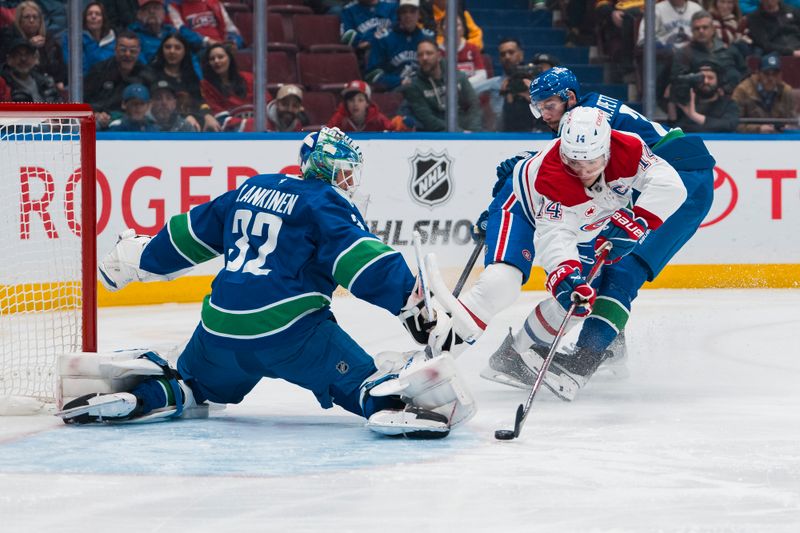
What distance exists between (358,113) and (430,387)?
12.9ft

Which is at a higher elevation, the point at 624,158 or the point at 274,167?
the point at 624,158

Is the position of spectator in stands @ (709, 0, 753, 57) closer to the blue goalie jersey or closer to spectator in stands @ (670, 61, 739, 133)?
spectator in stands @ (670, 61, 739, 133)

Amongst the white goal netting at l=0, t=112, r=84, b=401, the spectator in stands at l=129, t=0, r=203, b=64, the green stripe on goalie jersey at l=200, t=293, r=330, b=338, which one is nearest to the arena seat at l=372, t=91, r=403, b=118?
the spectator in stands at l=129, t=0, r=203, b=64

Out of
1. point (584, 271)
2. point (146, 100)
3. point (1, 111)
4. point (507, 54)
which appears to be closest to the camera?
point (1, 111)

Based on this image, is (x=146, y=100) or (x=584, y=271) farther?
(x=146, y=100)

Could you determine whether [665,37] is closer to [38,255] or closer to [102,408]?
[38,255]

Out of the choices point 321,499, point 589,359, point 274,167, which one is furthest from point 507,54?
point 321,499

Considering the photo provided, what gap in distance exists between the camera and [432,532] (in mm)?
2641

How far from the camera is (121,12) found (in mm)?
6746

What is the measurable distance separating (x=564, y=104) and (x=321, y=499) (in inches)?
81.3

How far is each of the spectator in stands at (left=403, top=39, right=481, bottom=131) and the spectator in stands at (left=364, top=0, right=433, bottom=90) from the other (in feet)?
0.14

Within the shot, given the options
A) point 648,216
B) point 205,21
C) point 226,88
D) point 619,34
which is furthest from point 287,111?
point 648,216

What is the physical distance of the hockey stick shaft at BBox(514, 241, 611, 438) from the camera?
11.8 feet

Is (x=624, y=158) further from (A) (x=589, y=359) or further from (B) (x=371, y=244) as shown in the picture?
(B) (x=371, y=244)
